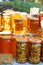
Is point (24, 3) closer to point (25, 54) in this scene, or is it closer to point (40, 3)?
point (40, 3)

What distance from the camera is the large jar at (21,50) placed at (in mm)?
1334

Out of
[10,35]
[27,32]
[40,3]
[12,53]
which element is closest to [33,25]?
[27,32]

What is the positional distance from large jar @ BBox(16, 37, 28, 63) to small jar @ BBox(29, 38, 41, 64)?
4cm

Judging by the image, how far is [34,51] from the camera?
1.34 m

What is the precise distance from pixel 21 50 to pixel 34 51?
0.10 metres

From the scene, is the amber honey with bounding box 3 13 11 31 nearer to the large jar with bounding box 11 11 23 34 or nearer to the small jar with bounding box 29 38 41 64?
the large jar with bounding box 11 11 23 34

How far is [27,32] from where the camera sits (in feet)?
5.26

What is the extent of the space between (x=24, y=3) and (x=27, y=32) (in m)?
0.61

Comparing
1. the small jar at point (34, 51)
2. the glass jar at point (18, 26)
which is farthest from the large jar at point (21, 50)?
the glass jar at point (18, 26)

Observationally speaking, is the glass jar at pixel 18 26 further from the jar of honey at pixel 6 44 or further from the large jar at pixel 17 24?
the jar of honey at pixel 6 44

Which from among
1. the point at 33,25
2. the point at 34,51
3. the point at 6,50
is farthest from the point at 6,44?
the point at 33,25

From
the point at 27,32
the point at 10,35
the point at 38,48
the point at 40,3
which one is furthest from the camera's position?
the point at 40,3

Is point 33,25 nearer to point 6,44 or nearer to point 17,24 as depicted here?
point 17,24

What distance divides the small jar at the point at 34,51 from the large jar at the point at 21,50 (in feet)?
0.14
